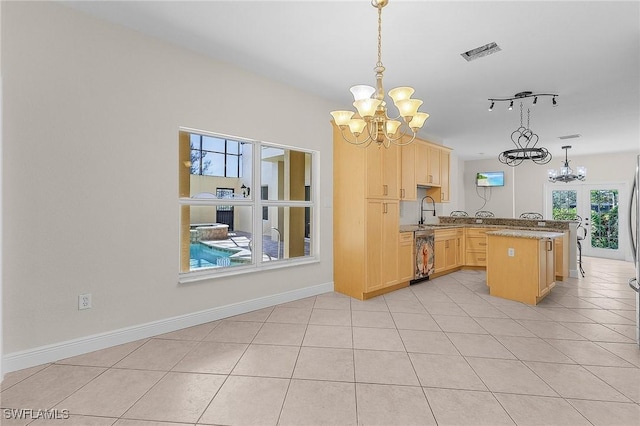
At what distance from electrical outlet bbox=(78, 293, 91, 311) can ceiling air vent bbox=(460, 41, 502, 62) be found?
3.99 meters

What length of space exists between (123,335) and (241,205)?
1633mm

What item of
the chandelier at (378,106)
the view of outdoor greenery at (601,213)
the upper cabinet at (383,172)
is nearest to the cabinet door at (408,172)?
the upper cabinet at (383,172)

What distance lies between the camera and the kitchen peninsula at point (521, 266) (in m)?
3.63

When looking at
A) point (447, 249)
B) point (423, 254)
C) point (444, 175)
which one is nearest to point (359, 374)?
point (423, 254)

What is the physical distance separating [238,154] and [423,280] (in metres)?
3.49

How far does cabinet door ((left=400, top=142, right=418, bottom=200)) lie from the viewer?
15.3ft

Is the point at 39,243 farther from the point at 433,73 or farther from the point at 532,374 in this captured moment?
the point at 433,73

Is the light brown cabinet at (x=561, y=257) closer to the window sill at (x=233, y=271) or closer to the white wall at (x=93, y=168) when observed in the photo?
the window sill at (x=233, y=271)

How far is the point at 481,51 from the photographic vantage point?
9.23 ft

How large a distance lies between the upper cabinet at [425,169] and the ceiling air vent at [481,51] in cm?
185

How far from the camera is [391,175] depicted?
416 cm

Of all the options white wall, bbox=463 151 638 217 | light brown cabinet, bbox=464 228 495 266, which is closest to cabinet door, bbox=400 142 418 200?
light brown cabinet, bbox=464 228 495 266

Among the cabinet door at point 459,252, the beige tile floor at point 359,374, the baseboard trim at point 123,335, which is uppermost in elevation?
the cabinet door at point 459,252

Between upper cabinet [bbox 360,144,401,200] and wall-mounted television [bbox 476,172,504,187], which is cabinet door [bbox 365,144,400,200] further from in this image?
wall-mounted television [bbox 476,172,504,187]
